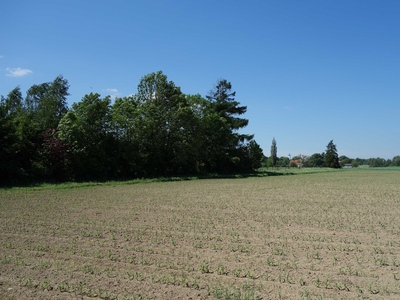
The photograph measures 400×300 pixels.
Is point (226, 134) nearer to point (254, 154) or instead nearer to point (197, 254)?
point (254, 154)

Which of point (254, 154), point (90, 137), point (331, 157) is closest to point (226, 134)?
point (254, 154)

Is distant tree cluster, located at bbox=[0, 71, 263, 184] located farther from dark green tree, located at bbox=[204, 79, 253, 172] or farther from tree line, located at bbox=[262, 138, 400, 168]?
tree line, located at bbox=[262, 138, 400, 168]

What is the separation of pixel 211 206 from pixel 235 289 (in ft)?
34.8

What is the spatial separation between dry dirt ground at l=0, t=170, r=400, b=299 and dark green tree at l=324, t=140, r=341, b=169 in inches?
4194

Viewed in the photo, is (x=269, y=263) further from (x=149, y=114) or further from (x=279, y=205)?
(x=149, y=114)

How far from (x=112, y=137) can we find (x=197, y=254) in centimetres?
2896

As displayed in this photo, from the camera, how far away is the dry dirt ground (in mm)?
5664

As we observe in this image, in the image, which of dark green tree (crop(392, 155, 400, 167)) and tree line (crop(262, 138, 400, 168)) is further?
dark green tree (crop(392, 155, 400, 167))

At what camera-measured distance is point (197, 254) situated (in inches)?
307

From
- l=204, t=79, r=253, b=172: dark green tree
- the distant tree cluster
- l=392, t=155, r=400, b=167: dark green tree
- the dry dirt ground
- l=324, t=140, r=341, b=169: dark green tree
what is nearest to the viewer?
the dry dirt ground

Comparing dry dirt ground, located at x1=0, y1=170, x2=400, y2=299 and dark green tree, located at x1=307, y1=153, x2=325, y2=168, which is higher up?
dark green tree, located at x1=307, y1=153, x2=325, y2=168

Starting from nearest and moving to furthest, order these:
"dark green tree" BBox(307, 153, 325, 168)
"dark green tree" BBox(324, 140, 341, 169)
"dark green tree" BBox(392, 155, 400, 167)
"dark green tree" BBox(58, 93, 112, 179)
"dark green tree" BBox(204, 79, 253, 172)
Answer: "dark green tree" BBox(58, 93, 112, 179) < "dark green tree" BBox(204, 79, 253, 172) < "dark green tree" BBox(324, 140, 341, 169) < "dark green tree" BBox(307, 153, 325, 168) < "dark green tree" BBox(392, 155, 400, 167)

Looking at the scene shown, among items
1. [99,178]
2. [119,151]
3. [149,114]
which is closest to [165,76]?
[149,114]

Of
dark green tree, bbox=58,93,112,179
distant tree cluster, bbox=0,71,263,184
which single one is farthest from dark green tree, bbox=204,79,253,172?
dark green tree, bbox=58,93,112,179
